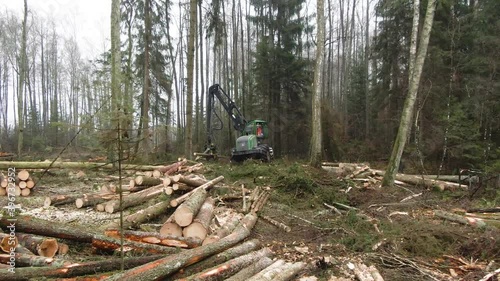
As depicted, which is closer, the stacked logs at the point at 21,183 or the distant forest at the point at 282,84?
the stacked logs at the point at 21,183

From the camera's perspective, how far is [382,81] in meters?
20.9

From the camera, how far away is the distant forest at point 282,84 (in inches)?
494

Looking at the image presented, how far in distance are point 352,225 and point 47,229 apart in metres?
5.42

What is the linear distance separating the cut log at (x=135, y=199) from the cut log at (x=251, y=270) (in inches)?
153

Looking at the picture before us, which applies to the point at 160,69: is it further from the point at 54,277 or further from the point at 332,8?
the point at 54,277

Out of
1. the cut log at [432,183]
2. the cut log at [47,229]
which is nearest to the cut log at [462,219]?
the cut log at [432,183]

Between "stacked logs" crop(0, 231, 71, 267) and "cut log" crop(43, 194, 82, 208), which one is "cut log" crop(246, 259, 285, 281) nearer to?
"stacked logs" crop(0, 231, 71, 267)

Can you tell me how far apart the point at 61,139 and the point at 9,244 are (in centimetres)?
3339

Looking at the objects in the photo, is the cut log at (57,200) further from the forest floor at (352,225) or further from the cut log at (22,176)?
the cut log at (22,176)

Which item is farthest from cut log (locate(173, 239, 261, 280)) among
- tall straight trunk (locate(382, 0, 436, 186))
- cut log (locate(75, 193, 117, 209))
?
tall straight trunk (locate(382, 0, 436, 186))

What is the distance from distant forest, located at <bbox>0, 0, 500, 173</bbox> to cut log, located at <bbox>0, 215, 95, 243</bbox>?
1231 mm

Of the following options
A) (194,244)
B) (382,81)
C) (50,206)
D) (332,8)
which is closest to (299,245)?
(194,244)

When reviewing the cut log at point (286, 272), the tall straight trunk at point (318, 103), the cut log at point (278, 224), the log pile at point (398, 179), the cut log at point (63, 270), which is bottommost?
the cut log at point (278, 224)

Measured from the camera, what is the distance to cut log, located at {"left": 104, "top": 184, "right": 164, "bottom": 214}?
6906 millimetres
